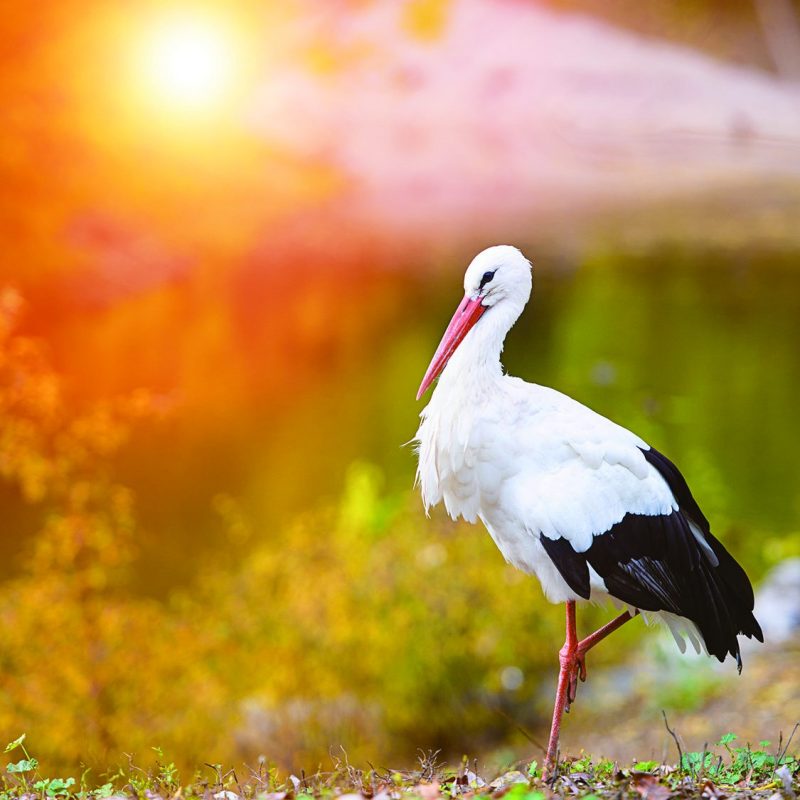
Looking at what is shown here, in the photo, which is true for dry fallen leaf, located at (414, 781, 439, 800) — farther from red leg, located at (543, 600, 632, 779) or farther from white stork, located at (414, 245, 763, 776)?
red leg, located at (543, 600, 632, 779)

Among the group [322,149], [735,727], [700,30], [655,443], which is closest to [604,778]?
[735,727]

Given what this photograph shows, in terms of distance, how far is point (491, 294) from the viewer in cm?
324

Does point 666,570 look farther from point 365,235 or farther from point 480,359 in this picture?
point 365,235

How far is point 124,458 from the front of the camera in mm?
7398

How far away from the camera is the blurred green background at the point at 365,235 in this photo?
721 cm

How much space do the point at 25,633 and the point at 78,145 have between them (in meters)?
3.22

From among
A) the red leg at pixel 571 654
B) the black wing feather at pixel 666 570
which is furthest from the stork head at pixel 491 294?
the red leg at pixel 571 654

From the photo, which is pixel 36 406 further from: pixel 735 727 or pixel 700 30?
pixel 700 30

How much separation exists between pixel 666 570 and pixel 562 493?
387mm

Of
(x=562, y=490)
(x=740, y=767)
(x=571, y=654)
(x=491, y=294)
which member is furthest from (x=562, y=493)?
(x=740, y=767)

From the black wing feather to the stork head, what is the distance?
0.59m

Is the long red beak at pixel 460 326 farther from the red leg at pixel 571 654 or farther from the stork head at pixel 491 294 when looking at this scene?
the red leg at pixel 571 654

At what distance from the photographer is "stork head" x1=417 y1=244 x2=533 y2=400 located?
3217 millimetres

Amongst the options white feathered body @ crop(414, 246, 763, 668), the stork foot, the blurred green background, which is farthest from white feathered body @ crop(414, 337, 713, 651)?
the blurred green background
